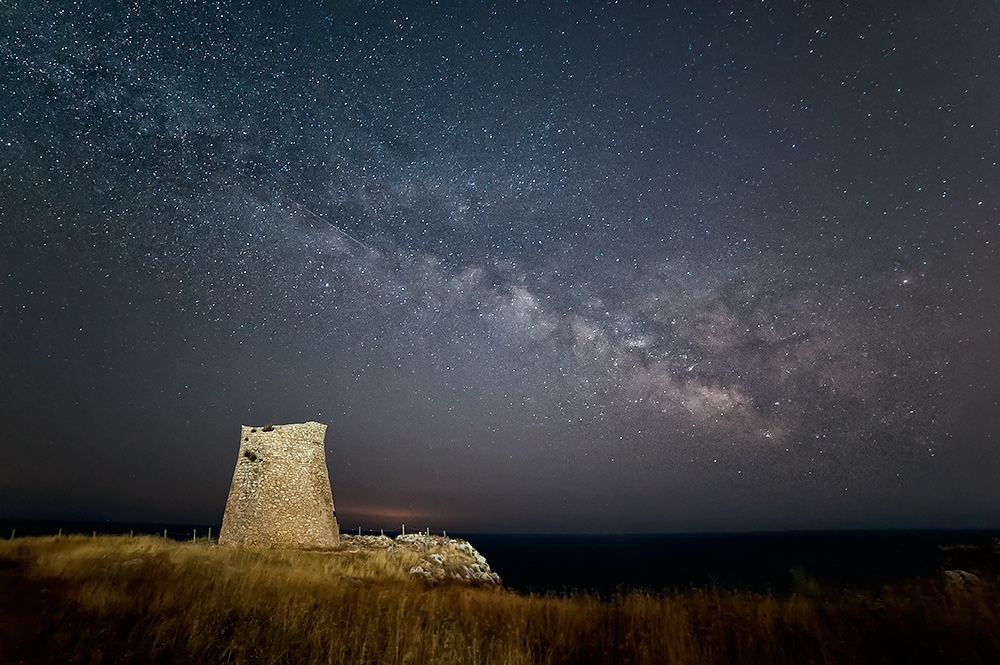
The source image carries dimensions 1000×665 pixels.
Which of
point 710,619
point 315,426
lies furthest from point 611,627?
point 315,426

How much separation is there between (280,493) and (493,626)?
23.7 m

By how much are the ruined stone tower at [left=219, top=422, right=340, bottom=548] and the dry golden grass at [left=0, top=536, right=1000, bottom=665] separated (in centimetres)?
1927

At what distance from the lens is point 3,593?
24.5 ft

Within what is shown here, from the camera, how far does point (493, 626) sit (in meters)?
7.68

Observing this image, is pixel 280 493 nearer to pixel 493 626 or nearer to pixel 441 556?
pixel 441 556

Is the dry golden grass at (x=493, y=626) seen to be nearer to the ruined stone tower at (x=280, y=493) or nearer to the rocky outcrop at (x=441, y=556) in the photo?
the rocky outcrop at (x=441, y=556)

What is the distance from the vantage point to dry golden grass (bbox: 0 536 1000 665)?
19.5 ft

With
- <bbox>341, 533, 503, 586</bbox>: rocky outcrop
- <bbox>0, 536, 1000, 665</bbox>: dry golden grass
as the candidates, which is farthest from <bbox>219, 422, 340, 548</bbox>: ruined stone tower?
<bbox>0, 536, 1000, 665</bbox>: dry golden grass

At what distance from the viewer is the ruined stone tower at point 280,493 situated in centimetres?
2711

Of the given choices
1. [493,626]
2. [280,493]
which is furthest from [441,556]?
[493,626]

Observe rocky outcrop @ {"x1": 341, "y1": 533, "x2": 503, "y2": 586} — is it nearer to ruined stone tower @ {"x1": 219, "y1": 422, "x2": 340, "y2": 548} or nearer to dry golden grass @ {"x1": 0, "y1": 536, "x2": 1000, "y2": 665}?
ruined stone tower @ {"x1": 219, "y1": 422, "x2": 340, "y2": 548}

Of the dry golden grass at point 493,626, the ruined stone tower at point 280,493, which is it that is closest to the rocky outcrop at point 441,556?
the ruined stone tower at point 280,493

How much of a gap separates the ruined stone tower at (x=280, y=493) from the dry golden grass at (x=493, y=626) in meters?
19.3

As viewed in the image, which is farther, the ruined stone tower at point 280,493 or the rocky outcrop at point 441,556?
the ruined stone tower at point 280,493
